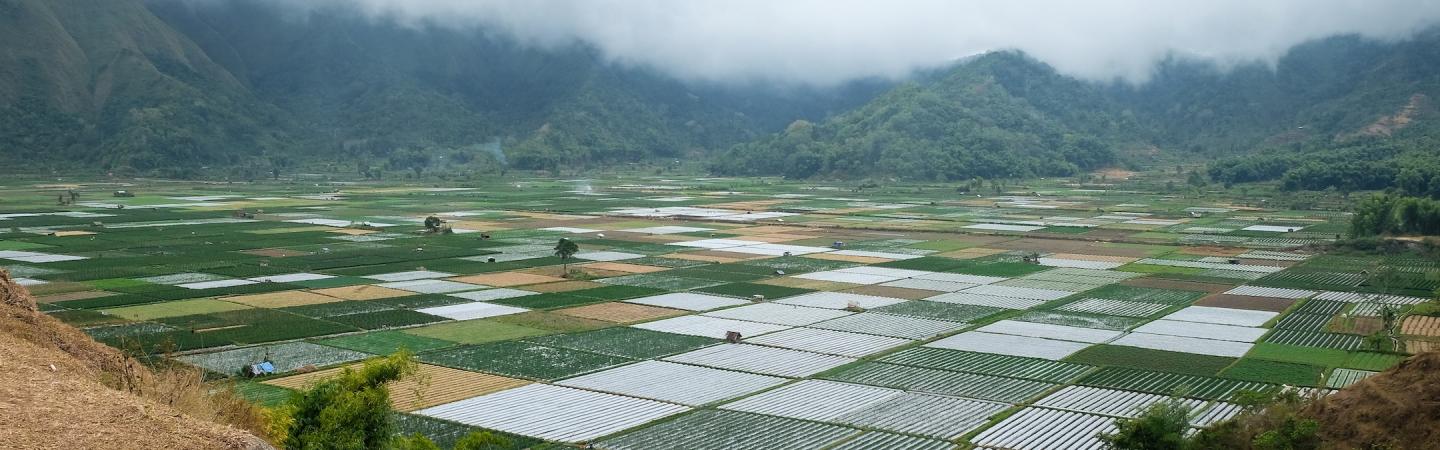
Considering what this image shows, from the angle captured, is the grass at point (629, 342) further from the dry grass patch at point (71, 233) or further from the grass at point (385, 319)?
the dry grass patch at point (71, 233)

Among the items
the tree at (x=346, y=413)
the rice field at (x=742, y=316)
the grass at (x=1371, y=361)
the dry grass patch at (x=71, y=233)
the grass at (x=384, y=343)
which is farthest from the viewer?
the dry grass patch at (x=71, y=233)

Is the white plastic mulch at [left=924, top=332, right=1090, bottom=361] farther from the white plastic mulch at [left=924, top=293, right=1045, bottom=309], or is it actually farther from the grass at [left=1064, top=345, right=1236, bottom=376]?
the white plastic mulch at [left=924, top=293, right=1045, bottom=309]

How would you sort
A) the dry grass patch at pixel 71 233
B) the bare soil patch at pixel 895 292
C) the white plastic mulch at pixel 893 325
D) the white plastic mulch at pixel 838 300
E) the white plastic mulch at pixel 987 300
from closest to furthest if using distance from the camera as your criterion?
the white plastic mulch at pixel 893 325 → the white plastic mulch at pixel 838 300 → the white plastic mulch at pixel 987 300 → the bare soil patch at pixel 895 292 → the dry grass patch at pixel 71 233

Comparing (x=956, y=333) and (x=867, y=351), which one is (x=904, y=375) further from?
(x=956, y=333)

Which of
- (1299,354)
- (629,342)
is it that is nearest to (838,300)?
(629,342)

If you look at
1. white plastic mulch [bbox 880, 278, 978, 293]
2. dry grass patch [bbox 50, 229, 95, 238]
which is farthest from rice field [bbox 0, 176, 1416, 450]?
dry grass patch [bbox 50, 229, 95, 238]

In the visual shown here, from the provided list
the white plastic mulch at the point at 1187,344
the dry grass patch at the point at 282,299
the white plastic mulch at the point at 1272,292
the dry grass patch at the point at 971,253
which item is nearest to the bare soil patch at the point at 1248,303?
the white plastic mulch at the point at 1272,292
